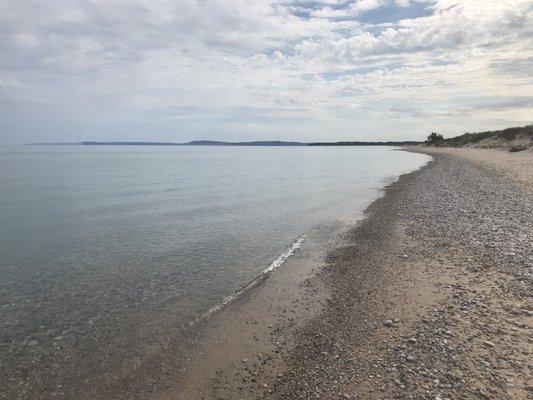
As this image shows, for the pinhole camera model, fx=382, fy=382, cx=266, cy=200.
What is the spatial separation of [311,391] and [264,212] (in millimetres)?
18649

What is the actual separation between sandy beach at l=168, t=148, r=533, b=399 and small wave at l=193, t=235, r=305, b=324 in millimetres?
320

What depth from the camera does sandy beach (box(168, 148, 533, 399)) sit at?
658 cm

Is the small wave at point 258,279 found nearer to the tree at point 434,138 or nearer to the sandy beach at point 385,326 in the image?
the sandy beach at point 385,326

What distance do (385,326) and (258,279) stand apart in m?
5.13

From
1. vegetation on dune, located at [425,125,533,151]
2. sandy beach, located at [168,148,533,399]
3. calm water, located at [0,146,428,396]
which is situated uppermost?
vegetation on dune, located at [425,125,533,151]

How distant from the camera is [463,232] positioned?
15266 millimetres

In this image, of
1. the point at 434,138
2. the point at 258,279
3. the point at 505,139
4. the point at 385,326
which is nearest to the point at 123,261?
the point at 258,279

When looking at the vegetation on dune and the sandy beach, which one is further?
the vegetation on dune

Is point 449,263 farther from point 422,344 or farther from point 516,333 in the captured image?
point 422,344

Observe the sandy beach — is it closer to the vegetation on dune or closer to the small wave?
the small wave

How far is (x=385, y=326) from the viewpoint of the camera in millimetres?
8516

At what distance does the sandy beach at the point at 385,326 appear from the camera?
6.58 metres

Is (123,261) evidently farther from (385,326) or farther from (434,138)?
(434,138)

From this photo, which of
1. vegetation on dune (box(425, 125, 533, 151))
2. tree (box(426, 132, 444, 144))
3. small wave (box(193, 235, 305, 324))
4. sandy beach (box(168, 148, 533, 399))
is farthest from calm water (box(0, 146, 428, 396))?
tree (box(426, 132, 444, 144))
